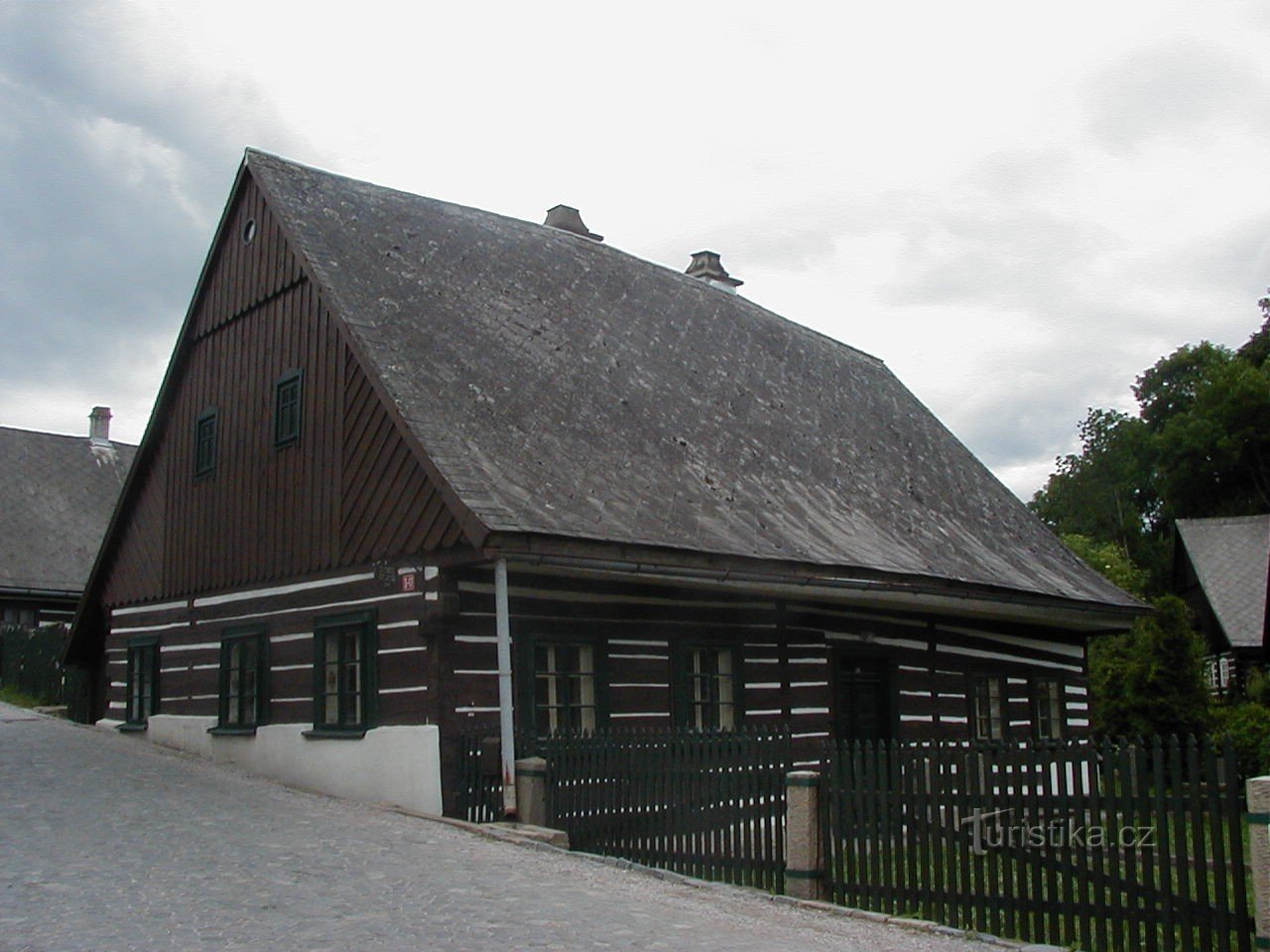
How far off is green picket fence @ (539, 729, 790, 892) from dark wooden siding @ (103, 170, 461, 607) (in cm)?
243

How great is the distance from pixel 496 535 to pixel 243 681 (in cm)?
622

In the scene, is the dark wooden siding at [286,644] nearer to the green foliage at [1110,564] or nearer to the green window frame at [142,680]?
the green window frame at [142,680]

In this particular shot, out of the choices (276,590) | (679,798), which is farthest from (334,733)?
(679,798)

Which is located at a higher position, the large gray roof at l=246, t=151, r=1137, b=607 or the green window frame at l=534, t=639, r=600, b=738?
the large gray roof at l=246, t=151, r=1137, b=607

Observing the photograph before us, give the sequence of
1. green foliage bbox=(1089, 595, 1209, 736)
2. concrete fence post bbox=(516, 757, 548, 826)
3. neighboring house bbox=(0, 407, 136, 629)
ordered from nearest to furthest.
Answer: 1. concrete fence post bbox=(516, 757, 548, 826)
2. green foliage bbox=(1089, 595, 1209, 736)
3. neighboring house bbox=(0, 407, 136, 629)

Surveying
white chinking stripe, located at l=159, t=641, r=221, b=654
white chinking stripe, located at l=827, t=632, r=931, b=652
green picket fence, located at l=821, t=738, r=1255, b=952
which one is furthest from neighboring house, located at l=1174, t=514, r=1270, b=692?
green picket fence, located at l=821, t=738, r=1255, b=952

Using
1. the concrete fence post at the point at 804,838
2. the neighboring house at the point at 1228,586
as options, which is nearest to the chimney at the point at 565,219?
the concrete fence post at the point at 804,838

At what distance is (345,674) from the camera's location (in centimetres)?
1423

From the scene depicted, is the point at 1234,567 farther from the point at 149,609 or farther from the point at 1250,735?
the point at 149,609

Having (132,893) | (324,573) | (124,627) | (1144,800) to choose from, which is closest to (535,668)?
(324,573)

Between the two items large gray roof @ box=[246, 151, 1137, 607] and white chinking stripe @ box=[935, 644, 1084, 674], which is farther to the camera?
white chinking stripe @ box=[935, 644, 1084, 674]

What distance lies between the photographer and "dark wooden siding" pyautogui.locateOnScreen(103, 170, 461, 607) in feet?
44.5

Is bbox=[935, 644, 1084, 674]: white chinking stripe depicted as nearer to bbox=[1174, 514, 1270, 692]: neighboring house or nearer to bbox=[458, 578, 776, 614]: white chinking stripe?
bbox=[458, 578, 776, 614]: white chinking stripe

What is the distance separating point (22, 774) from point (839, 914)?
30.2 ft
